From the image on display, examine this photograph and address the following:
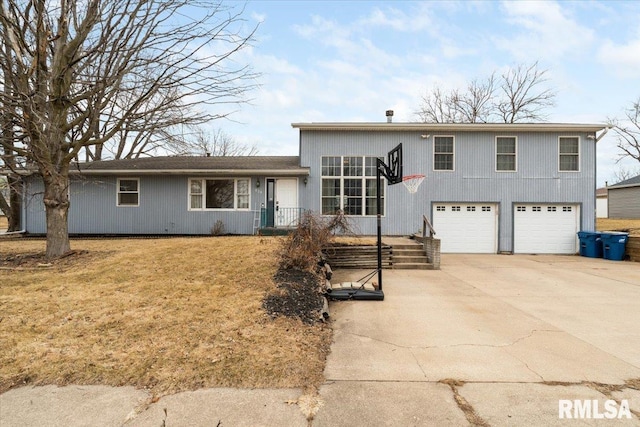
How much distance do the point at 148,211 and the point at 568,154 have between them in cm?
1782

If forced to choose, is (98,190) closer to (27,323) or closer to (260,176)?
(260,176)

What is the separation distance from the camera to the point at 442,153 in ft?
44.4

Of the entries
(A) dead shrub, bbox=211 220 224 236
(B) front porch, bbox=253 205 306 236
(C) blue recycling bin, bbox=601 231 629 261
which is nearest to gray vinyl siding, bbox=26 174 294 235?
(A) dead shrub, bbox=211 220 224 236

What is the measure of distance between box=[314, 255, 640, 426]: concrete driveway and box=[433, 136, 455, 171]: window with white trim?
7247mm

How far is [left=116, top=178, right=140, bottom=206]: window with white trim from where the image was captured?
46.0 feet

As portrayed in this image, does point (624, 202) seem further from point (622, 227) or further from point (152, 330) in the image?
point (152, 330)

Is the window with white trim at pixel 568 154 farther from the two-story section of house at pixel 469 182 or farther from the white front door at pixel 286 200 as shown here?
the white front door at pixel 286 200

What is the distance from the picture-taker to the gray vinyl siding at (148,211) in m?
13.6

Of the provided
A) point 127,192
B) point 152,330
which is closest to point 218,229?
point 127,192

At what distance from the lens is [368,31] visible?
35.4ft

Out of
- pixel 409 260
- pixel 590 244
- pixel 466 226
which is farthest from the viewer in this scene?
pixel 466 226

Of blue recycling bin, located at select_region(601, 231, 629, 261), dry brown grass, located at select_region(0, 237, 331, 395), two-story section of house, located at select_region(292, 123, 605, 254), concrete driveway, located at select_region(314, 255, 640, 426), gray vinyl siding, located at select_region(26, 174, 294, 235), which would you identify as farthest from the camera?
gray vinyl siding, located at select_region(26, 174, 294, 235)

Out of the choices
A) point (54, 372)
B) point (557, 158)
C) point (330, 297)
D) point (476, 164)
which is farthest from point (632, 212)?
point (54, 372)

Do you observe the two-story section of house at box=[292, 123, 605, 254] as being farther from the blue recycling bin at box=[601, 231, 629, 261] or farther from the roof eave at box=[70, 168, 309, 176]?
the blue recycling bin at box=[601, 231, 629, 261]
